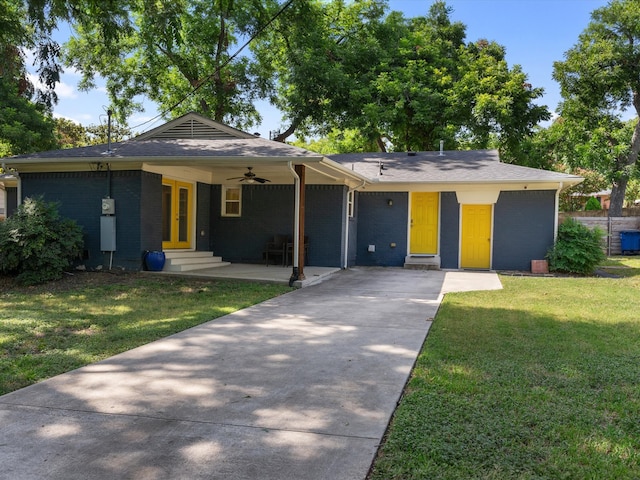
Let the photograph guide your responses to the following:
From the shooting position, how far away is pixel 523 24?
1614 centimetres

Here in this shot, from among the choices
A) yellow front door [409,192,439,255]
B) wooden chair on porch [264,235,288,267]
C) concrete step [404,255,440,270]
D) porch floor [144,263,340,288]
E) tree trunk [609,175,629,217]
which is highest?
tree trunk [609,175,629,217]

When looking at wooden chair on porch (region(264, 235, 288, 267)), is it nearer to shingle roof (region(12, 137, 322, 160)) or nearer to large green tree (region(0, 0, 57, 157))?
shingle roof (region(12, 137, 322, 160))

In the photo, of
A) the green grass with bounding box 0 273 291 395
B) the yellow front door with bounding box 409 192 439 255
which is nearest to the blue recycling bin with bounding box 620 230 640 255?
the yellow front door with bounding box 409 192 439 255

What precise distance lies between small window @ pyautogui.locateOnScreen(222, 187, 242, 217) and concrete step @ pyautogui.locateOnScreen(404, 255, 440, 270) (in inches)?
200

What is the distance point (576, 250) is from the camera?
12.9 m

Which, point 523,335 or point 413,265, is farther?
point 413,265

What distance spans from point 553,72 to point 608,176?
5304mm

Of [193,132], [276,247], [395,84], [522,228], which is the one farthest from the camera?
[395,84]

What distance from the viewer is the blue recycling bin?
64.4 feet

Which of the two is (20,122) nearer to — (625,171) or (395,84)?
(395,84)

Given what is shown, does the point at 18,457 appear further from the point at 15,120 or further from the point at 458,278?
the point at 15,120

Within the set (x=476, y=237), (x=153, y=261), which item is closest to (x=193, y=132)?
(x=153, y=261)

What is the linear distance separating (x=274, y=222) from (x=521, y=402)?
1064 centimetres

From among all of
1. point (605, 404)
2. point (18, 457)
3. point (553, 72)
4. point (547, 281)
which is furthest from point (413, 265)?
point (553, 72)
